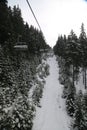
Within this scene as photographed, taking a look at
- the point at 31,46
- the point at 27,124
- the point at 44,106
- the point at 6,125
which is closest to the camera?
the point at 6,125

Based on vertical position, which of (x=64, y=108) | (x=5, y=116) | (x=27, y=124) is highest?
(x=5, y=116)

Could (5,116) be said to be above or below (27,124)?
above

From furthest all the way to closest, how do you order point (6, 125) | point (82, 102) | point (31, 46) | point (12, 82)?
point (31, 46)
point (12, 82)
point (82, 102)
point (6, 125)

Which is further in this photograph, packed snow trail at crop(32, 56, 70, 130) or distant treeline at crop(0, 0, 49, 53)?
distant treeline at crop(0, 0, 49, 53)

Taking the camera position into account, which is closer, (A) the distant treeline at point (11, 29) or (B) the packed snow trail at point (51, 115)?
(B) the packed snow trail at point (51, 115)

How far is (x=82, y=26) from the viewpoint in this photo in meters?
36.8

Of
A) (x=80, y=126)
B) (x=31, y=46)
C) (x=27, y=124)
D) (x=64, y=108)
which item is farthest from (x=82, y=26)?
(x=27, y=124)

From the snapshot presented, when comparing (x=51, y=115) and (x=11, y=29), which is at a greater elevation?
(x=11, y=29)

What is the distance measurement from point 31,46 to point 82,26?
48.6ft

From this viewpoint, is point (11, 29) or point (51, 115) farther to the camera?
point (11, 29)

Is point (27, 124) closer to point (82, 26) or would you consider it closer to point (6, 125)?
point (6, 125)

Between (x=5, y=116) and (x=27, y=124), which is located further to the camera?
(x=27, y=124)

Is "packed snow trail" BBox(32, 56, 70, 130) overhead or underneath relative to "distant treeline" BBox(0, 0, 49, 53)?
underneath

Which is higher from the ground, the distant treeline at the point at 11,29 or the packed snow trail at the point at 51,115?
the distant treeline at the point at 11,29
